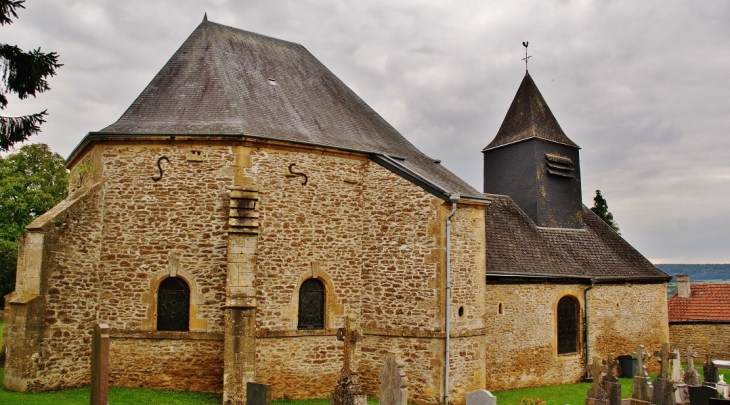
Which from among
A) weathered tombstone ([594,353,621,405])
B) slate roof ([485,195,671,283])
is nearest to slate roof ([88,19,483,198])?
slate roof ([485,195,671,283])

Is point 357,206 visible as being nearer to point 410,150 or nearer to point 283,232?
point 283,232

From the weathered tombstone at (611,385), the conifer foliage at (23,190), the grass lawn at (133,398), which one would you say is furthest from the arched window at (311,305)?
the conifer foliage at (23,190)

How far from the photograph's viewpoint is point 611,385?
12.3 meters

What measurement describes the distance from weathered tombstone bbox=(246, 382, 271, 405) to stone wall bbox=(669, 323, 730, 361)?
18.0 metres

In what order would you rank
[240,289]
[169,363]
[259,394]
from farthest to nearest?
[169,363] → [240,289] → [259,394]

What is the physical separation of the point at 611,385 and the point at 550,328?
3.80 metres

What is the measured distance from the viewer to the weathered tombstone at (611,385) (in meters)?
12.1

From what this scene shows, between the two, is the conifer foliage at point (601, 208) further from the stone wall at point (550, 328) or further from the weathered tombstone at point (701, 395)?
the weathered tombstone at point (701, 395)

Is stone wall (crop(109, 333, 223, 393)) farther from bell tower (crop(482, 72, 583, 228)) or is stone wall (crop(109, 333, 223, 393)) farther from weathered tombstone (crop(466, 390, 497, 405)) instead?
bell tower (crop(482, 72, 583, 228))

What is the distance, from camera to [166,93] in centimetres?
1334

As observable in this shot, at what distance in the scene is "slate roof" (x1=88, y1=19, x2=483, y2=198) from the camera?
41.4 ft

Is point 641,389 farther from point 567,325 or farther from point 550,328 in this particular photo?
point 567,325

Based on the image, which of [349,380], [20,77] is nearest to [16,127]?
[20,77]

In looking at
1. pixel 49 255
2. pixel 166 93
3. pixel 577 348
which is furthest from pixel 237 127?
pixel 577 348
